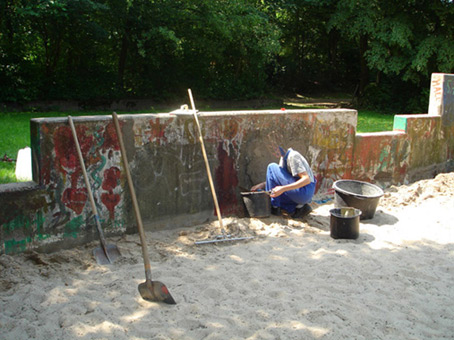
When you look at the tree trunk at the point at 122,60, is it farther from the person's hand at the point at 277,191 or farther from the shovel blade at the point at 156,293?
the shovel blade at the point at 156,293

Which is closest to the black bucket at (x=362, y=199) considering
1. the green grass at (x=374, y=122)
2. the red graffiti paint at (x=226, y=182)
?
the red graffiti paint at (x=226, y=182)

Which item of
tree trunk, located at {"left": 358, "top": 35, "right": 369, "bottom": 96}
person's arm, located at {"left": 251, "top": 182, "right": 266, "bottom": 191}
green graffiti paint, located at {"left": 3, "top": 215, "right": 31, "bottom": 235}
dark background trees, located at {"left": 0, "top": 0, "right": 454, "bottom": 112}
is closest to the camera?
green graffiti paint, located at {"left": 3, "top": 215, "right": 31, "bottom": 235}

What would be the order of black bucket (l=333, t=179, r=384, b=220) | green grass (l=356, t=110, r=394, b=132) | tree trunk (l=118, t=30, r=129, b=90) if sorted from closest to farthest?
1. black bucket (l=333, t=179, r=384, b=220)
2. green grass (l=356, t=110, r=394, b=132)
3. tree trunk (l=118, t=30, r=129, b=90)

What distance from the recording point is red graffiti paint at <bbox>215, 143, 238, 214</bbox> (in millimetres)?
6270

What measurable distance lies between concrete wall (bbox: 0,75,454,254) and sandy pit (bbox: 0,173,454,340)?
0.87ft

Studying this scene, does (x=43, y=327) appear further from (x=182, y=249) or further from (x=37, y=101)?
(x=37, y=101)

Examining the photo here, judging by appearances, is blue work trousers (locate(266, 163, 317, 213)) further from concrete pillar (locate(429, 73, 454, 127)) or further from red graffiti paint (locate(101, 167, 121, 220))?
concrete pillar (locate(429, 73, 454, 127))

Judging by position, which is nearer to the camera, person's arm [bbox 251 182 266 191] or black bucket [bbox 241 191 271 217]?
black bucket [bbox 241 191 271 217]

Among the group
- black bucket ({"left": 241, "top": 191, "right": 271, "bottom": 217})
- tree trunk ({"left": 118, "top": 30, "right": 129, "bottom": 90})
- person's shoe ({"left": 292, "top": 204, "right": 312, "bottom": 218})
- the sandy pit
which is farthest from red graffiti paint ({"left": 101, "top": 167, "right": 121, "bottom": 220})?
tree trunk ({"left": 118, "top": 30, "right": 129, "bottom": 90})

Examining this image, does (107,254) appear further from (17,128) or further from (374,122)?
(374,122)

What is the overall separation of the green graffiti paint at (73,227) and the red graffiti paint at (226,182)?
75.8 inches

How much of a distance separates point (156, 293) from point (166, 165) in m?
2.09

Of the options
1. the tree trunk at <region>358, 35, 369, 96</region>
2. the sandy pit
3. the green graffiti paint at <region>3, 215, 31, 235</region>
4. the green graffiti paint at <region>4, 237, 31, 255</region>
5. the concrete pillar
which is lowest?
the sandy pit

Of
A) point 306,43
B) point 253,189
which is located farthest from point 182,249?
point 306,43
